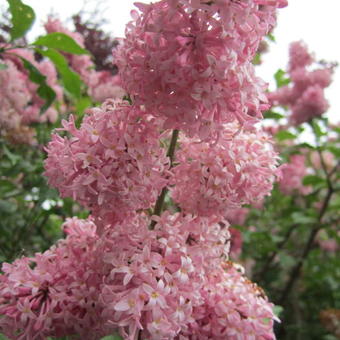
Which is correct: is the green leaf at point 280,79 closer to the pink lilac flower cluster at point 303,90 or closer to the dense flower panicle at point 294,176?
the pink lilac flower cluster at point 303,90

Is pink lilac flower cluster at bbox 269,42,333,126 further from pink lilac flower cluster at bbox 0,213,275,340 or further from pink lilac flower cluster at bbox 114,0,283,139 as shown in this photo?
pink lilac flower cluster at bbox 114,0,283,139

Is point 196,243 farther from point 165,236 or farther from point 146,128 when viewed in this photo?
point 146,128

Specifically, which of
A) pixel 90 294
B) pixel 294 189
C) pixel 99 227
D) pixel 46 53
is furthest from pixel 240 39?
pixel 294 189

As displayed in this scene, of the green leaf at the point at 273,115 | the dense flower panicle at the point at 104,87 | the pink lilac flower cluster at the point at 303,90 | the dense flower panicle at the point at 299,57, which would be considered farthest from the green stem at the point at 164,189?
the dense flower panicle at the point at 299,57

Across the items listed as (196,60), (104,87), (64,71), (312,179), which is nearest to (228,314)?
(196,60)

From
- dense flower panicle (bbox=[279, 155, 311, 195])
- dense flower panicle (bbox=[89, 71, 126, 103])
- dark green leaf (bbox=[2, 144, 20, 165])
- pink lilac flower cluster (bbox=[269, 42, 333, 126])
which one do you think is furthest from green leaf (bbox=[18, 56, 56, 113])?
dense flower panicle (bbox=[279, 155, 311, 195])
